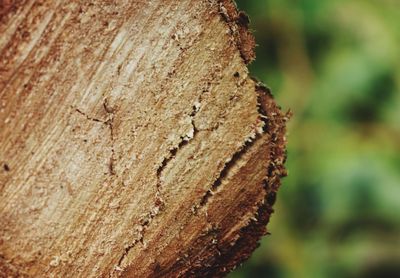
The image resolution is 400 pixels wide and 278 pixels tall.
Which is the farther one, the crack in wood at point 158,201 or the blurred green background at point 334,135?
the blurred green background at point 334,135

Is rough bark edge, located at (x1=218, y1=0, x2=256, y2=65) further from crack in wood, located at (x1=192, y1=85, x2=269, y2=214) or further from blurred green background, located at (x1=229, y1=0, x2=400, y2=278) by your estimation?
blurred green background, located at (x1=229, y1=0, x2=400, y2=278)

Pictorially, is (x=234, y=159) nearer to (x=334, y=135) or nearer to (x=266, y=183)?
(x=266, y=183)

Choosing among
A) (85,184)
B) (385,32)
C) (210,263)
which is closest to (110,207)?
(85,184)

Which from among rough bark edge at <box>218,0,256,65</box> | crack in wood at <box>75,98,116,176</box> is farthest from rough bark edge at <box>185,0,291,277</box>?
crack in wood at <box>75,98,116,176</box>

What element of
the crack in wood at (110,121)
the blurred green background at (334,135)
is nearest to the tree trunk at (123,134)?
the crack in wood at (110,121)

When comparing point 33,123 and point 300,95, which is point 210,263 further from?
point 300,95

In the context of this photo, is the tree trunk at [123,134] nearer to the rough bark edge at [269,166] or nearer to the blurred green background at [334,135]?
the rough bark edge at [269,166]
